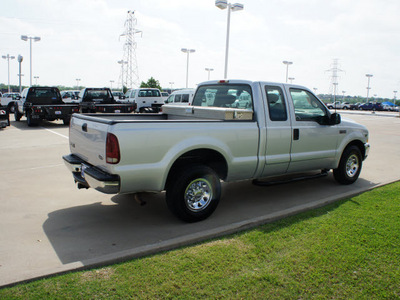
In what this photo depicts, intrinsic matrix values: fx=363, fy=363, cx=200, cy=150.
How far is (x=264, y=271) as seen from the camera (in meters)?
3.52

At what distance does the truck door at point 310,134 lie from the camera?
599 centimetres

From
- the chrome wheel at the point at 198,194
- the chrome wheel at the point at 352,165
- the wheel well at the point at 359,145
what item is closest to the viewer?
the chrome wheel at the point at 198,194

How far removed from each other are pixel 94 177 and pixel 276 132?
2.82 metres

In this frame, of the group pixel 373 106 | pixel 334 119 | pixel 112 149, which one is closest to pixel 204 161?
pixel 112 149

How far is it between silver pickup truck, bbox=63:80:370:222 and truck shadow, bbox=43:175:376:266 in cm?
40

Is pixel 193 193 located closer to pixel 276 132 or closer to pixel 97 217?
pixel 97 217

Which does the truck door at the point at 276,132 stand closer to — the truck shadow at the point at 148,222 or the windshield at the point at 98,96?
the truck shadow at the point at 148,222

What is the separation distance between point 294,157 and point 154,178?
2.59 meters

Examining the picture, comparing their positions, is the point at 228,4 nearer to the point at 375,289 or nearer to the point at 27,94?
the point at 27,94

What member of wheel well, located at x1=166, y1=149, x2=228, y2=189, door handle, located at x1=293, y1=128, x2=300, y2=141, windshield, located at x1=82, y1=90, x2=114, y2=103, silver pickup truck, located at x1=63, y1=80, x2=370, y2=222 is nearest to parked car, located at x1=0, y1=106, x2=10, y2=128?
windshield, located at x1=82, y1=90, x2=114, y2=103

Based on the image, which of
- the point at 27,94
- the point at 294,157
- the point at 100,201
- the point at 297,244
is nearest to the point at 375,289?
the point at 297,244

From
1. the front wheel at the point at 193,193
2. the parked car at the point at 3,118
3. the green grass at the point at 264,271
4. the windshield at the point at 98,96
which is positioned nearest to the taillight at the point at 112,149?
the front wheel at the point at 193,193

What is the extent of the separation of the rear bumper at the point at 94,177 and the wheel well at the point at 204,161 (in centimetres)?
80

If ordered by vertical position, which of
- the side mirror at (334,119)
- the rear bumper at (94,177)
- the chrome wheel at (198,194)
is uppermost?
the side mirror at (334,119)
